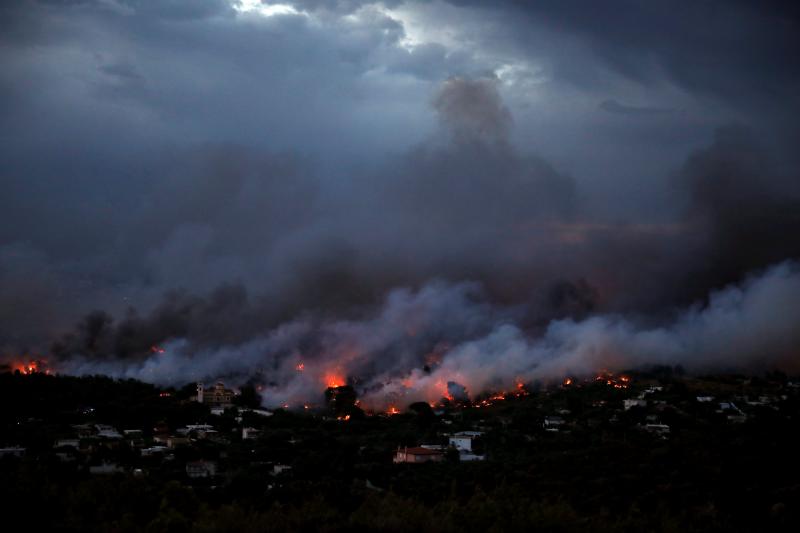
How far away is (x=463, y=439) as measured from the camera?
3616 cm

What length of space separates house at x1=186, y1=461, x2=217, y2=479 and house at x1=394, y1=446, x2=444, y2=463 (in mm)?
6339

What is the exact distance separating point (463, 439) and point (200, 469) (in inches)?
439

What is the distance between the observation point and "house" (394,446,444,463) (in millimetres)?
31906

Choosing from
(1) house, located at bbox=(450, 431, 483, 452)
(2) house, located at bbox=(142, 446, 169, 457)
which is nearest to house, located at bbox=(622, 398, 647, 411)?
(1) house, located at bbox=(450, 431, 483, 452)

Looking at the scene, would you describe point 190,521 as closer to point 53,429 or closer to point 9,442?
point 9,442

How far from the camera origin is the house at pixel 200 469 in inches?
1132

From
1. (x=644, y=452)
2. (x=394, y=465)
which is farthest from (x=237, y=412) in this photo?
(x=644, y=452)

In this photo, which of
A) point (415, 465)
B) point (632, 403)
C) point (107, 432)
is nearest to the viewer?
point (415, 465)

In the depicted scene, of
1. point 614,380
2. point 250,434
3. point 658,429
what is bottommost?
point 658,429

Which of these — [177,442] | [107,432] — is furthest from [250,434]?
[107,432]

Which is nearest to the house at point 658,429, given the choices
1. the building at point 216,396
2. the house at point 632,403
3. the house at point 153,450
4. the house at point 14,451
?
the house at point 632,403

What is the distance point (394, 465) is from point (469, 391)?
1989 centimetres

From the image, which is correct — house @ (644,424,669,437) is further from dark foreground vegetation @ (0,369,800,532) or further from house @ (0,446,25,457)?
house @ (0,446,25,457)

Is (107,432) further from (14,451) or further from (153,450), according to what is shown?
(14,451)
